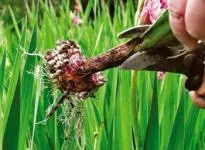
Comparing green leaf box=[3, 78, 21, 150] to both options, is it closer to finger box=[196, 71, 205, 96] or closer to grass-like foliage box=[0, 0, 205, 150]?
grass-like foliage box=[0, 0, 205, 150]

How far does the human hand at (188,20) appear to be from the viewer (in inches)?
19.8

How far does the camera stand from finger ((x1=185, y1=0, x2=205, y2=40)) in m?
0.50

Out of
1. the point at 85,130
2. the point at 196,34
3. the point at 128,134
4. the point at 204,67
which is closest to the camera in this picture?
the point at 196,34

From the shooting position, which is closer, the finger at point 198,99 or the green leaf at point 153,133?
the finger at point 198,99

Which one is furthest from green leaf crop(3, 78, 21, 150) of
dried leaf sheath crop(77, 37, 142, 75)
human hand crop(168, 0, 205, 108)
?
human hand crop(168, 0, 205, 108)

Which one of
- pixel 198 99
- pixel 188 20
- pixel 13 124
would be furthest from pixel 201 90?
pixel 13 124

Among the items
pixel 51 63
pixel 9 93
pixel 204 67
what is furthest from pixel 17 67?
pixel 204 67

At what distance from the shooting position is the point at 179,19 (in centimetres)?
54

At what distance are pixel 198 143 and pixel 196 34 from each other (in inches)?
16.2

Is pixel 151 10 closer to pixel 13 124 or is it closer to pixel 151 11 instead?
pixel 151 11

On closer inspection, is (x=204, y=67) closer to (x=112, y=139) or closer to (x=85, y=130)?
(x=112, y=139)

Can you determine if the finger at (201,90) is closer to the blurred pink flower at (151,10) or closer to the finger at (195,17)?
the finger at (195,17)

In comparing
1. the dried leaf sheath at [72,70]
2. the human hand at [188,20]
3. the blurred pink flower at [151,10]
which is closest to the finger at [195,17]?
the human hand at [188,20]

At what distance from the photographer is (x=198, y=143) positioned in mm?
904
